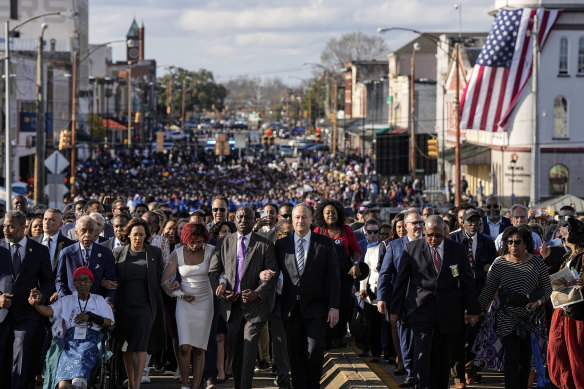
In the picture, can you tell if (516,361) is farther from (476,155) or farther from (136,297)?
(476,155)

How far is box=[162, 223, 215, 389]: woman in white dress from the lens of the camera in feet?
39.0

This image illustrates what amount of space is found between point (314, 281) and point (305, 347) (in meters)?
0.65

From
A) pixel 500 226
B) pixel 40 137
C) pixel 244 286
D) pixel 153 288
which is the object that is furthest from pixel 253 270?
pixel 40 137

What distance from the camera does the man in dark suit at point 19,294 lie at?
11.1 meters

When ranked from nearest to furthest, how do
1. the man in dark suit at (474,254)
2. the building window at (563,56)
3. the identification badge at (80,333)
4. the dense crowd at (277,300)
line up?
the identification badge at (80,333)
the dense crowd at (277,300)
the man in dark suit at (474,254)
the building window at (563,56)

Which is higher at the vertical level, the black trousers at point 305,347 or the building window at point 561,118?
the building window at point 561,118

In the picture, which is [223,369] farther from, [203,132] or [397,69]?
[203,132]

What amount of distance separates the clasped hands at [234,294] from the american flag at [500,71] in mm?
35438

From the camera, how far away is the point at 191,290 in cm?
1198

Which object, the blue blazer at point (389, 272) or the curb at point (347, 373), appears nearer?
the curb at point (347, 373)

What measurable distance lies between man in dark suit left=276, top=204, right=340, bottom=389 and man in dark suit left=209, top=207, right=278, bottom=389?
0.21 metres

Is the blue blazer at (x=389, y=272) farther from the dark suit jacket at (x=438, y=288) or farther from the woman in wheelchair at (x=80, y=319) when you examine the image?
the woman in wheelchair at (x=80, y=319)

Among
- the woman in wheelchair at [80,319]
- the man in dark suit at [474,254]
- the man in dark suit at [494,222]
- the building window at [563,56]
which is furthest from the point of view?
the building window at [563,56]

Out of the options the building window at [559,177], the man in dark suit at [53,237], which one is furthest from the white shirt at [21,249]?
the building window at [559,177]
